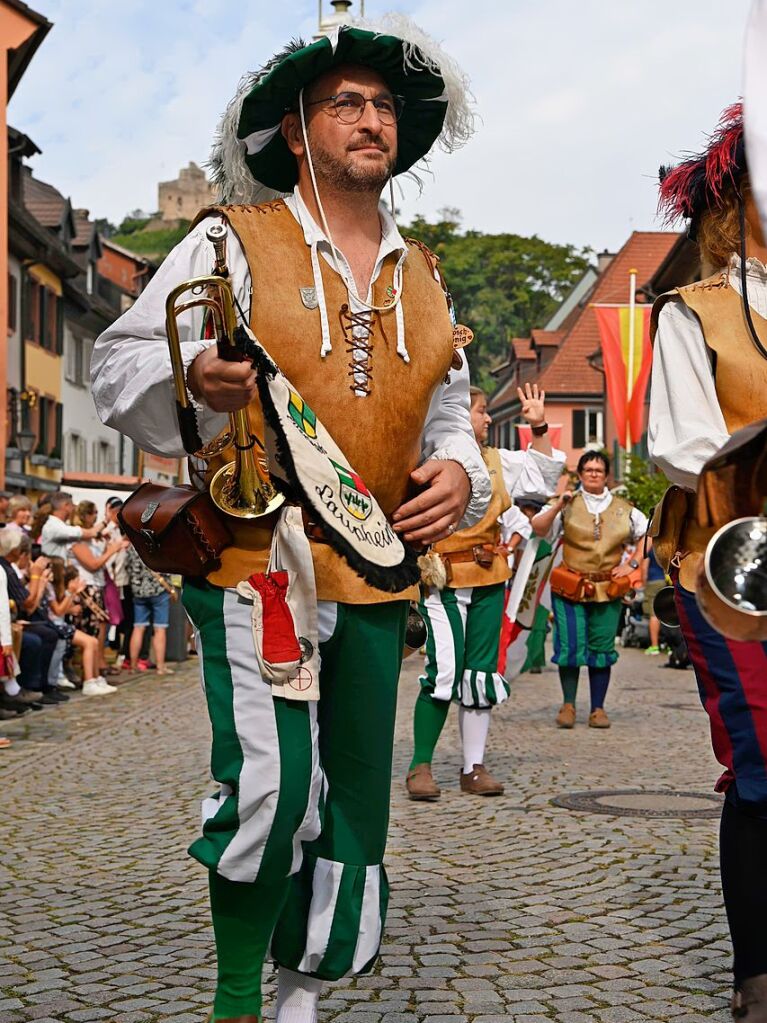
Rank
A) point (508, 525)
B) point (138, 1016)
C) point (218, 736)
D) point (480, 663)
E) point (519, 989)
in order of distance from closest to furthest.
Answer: point (218, 736), point (138, 1016), point (519, 989), point (480, 663), point (508, 525)

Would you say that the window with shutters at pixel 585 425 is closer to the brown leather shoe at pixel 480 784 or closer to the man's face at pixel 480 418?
the man's face at pixel 480 418

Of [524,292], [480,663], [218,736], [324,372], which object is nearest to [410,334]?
[324,372]

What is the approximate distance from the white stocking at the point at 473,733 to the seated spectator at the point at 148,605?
25.7 ft

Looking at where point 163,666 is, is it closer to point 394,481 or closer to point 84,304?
point 394,481

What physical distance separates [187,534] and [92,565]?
11.9m

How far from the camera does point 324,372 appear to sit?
128 inches

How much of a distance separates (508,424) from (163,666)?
55.9 m

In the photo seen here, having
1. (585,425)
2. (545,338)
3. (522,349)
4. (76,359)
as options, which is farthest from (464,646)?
(522,349)

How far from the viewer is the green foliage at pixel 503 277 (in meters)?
64.8

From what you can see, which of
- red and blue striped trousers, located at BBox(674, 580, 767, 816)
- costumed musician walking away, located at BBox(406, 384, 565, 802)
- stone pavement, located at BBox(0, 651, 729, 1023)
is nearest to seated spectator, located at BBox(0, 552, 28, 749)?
stone pavement, located at BBox(0, 651, 729, 1023)

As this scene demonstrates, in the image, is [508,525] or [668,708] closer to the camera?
[508,525]

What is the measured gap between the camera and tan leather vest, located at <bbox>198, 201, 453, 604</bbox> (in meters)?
3.16

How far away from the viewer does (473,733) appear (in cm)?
764

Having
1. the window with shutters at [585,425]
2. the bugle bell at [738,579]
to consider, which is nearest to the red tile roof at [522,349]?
the window with shutters at [585,425]
